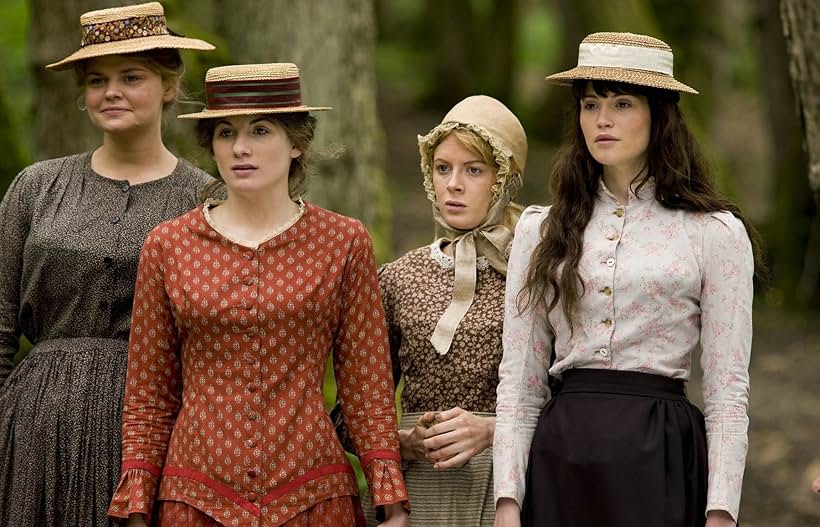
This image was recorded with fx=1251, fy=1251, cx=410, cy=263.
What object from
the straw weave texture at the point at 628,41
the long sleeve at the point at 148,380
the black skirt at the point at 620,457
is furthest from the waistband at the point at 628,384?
the long sleeve at the point at 148,380

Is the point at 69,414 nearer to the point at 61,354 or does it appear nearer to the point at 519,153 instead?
the point at 61,354

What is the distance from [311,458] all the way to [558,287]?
0.84m

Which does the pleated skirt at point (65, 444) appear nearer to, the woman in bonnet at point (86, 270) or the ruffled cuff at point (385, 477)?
the woman in bonnet at point (86, 270)

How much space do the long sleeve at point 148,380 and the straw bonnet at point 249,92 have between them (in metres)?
0.42

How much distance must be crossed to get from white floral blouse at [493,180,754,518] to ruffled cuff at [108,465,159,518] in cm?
98

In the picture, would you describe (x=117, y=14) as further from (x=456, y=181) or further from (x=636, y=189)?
(x=636, y=189)

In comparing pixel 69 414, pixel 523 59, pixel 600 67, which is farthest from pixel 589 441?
pixel 523 59

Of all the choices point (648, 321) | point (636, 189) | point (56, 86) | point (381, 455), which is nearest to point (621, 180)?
point (636, 189)

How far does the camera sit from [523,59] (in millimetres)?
25766

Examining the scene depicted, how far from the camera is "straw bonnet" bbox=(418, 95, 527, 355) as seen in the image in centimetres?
381

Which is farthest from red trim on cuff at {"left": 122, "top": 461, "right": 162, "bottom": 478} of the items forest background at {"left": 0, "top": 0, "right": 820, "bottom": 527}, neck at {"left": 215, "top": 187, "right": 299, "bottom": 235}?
forest background at {"left": 0, "top": 0, "right": 820, "bottom": 527}

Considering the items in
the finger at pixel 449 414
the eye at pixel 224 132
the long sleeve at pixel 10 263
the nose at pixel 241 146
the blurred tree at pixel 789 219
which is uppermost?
the eye at pixel 224 132

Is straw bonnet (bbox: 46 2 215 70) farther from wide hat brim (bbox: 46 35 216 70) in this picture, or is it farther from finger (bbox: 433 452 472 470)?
finger (bbox: 433 452 472 470)

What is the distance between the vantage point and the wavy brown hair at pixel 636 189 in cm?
349
